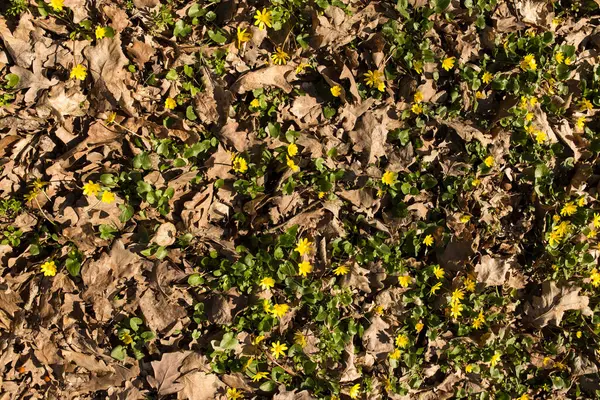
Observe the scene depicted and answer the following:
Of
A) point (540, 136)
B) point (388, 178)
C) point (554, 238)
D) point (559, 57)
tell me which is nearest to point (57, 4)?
point (388, 178)

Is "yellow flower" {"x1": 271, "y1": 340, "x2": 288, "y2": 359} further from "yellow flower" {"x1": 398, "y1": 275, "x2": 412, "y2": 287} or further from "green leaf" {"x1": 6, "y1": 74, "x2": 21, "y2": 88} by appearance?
"green leaf" {"x1": 6, "y1": 74, "x2": 21, "y2": 88}

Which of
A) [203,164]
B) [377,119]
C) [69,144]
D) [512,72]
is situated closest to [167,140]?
[203,164]

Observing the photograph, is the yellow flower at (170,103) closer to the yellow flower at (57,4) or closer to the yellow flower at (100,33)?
the yellow flower at (100,33)

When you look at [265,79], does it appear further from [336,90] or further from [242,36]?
[336,90]

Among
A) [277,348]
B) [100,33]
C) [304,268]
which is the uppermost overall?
[100,33]

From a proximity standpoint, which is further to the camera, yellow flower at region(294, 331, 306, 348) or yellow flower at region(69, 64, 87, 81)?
yellow flower at region(294, 331, 306, 348)

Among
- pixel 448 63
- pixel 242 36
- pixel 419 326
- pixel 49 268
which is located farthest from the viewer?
pixel 448 63

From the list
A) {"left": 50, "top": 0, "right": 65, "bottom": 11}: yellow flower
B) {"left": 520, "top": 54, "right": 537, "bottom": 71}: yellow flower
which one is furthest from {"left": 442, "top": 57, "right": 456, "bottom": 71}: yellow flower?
→ {"left": 50, "top": 0, "right": 65, "bottom": 11}: yellow flower
